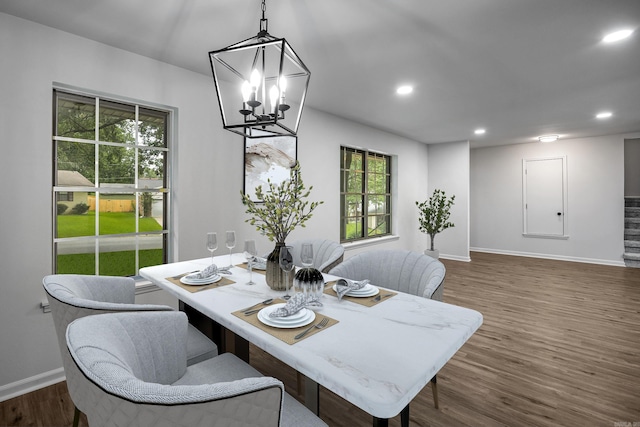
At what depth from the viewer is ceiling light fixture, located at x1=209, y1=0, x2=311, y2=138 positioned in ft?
4.68

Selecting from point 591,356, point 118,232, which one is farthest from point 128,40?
point 591,356

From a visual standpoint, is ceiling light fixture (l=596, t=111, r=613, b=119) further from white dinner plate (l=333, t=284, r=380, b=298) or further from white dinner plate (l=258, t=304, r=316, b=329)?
white dinner plate (l=258, t=304, r=316, b=329)

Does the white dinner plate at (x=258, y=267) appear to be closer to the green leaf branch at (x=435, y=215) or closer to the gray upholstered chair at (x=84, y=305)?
the gray upholstered chair at (x=84, y=305)

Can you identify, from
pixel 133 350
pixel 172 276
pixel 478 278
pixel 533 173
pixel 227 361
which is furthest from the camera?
pixel 533 173

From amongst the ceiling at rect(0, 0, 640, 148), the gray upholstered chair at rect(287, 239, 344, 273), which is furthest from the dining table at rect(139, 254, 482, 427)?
the ceiling at rect(0, 0, 640, 148)

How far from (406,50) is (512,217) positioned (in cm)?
594

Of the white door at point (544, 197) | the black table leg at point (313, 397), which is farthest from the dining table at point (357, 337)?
the white door at point (544, 197)

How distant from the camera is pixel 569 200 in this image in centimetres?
642

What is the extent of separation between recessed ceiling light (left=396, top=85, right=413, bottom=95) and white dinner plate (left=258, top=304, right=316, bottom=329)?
115 inches

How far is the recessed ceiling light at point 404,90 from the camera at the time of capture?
3.44 metres

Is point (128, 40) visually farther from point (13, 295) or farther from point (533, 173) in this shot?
point (533, 173)

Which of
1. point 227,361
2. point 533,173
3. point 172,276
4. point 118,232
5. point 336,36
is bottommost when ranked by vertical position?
point 227,361

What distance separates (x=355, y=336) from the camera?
115 cm

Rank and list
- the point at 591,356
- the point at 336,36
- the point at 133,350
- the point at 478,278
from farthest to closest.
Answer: the point at 478,278 → the point at 591,356 → the point at 336,36 → the point at 133,350
